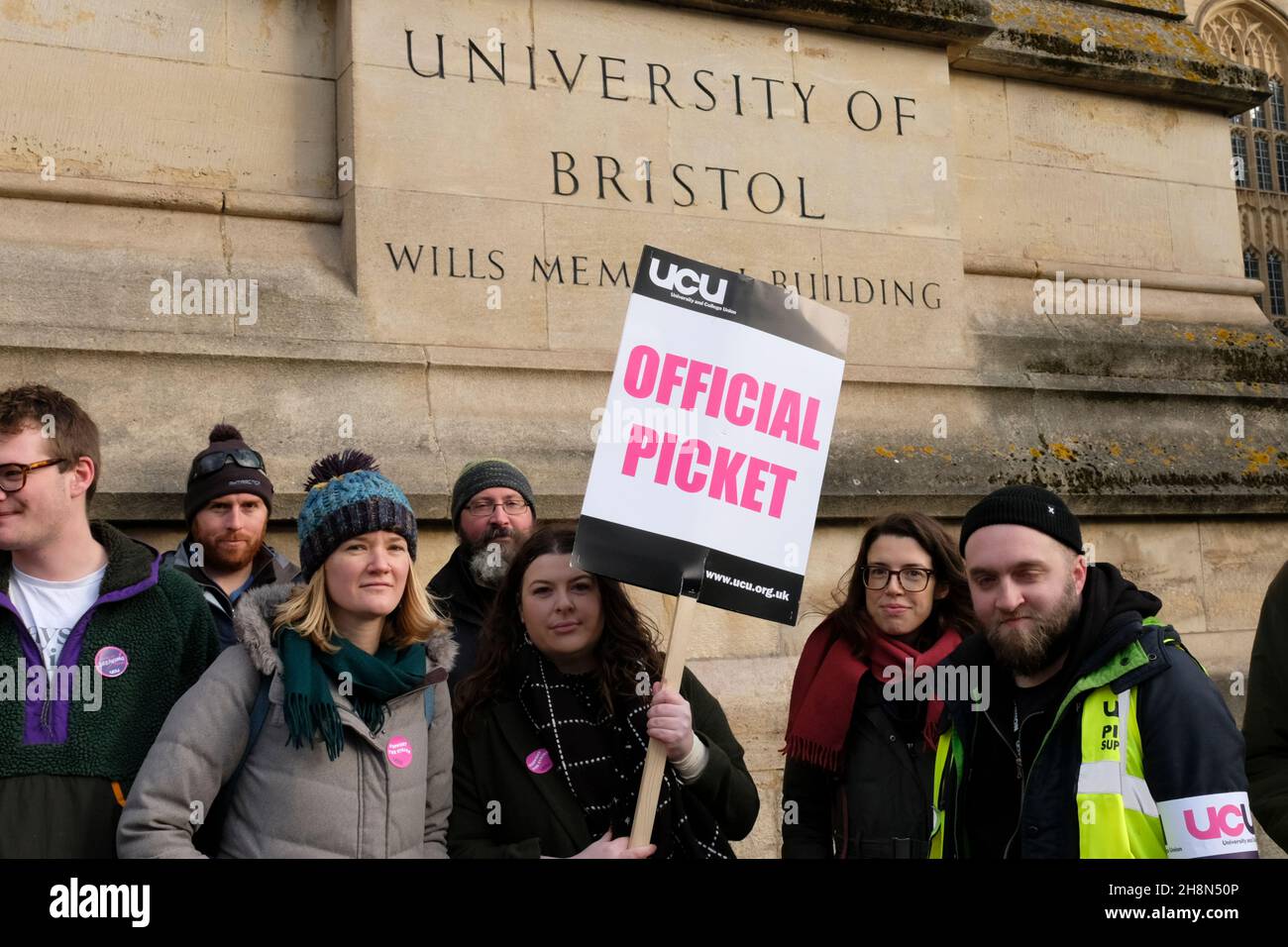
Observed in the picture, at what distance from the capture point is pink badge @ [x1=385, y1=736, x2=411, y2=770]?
132 inches

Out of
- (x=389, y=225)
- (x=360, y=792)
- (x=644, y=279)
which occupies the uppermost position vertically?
(x=389, y=225)

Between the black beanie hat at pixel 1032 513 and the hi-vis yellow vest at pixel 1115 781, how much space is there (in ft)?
1.19

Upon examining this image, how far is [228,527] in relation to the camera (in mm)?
4750

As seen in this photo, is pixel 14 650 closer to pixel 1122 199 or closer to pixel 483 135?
pixel 483 135

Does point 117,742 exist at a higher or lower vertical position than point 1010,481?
lower

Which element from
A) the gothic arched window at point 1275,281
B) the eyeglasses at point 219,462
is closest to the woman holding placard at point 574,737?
the eyeglasses at point 219,462

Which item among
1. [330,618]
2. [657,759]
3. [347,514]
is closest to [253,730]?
[330,618]

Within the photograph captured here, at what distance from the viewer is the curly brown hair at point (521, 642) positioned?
3.72 m

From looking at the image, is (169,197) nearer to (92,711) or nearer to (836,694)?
(92,711)

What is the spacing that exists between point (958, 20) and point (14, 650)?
19.8 feet

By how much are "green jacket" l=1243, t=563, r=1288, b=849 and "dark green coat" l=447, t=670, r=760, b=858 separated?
4.15 ft

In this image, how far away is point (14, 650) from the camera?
3381mm
